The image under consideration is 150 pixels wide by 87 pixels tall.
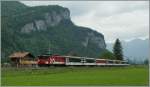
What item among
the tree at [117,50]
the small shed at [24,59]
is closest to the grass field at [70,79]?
the small shed at [24,59]

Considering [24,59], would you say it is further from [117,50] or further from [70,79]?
[117,50]

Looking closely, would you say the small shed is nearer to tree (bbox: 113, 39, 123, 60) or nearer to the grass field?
the grass field

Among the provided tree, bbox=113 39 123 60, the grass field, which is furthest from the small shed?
tree, bbox=113 39 123 60

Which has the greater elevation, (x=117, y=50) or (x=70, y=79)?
(x=117, y=50)

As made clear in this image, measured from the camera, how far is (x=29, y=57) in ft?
188

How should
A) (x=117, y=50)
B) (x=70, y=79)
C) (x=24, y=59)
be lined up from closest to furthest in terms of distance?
(x=70, y=79)
(x=24, y=59)
(x=117, y=50)

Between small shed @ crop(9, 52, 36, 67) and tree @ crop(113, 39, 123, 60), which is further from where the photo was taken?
tree @ crop(113, 39, 123, 60)

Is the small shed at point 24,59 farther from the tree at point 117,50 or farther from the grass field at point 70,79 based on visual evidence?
the tree at point 117,50

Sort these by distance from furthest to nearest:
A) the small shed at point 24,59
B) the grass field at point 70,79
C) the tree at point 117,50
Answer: the tree at point 117,50, the small shed at point 24,59, the grass field at point 70,79

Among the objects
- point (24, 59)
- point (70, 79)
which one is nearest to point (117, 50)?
point (24, 59)

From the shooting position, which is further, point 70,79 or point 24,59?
point 24,59

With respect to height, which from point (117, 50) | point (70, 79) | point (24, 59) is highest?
point (117, 50)

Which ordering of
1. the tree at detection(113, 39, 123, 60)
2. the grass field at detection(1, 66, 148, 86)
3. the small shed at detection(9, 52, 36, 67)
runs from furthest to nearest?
the tree at detection(113, 39, 123, 60)
the small shed at detection(9, 52, 36, 67)
the grass field at detection(1, 66, 148, 86)

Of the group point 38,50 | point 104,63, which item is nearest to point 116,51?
point 104,63
